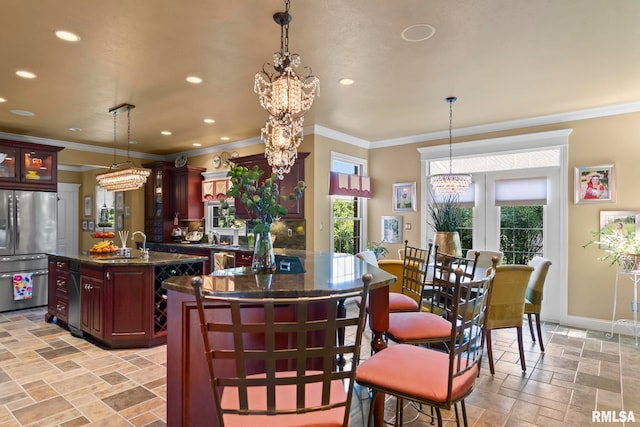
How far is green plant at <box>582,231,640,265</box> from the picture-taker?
409cm

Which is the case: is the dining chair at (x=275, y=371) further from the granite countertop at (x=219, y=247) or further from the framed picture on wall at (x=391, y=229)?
the framed picture on wall at (x=391, y=229)

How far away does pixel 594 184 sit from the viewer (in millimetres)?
4629

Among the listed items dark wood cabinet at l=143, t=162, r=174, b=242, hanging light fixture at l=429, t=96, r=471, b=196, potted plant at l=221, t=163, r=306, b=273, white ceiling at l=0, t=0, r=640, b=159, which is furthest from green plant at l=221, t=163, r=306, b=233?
dark wood cabinet at l=143, t=162, r=174, b=242

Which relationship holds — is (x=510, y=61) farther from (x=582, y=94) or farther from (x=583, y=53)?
(x=582, y=94)

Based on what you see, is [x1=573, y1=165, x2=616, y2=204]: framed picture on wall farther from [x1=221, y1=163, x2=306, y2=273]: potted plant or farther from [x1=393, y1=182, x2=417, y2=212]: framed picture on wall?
[x1=221, y1=163, x2=306, y2=273]: potted plant

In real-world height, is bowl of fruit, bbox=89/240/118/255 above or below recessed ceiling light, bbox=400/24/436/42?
below

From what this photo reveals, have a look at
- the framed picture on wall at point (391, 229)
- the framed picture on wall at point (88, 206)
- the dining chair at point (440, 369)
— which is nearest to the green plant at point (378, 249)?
the framed picture on wall at point (391, 229)

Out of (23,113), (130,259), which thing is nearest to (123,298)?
(130,259)

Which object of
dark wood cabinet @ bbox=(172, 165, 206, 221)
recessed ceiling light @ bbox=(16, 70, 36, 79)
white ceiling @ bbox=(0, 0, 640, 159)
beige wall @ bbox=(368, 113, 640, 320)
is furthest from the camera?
dark wood cabinet @ bbox=(172, 165, 206, 221)

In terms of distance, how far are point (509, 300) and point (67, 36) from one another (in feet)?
14.1

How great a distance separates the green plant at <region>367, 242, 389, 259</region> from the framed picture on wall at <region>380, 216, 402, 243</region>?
15cm

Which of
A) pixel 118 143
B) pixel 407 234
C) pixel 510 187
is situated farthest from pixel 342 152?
pixel 118 143

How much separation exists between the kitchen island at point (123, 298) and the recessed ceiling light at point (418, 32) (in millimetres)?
3204

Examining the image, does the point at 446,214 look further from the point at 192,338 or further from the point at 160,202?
the point at 160,202
